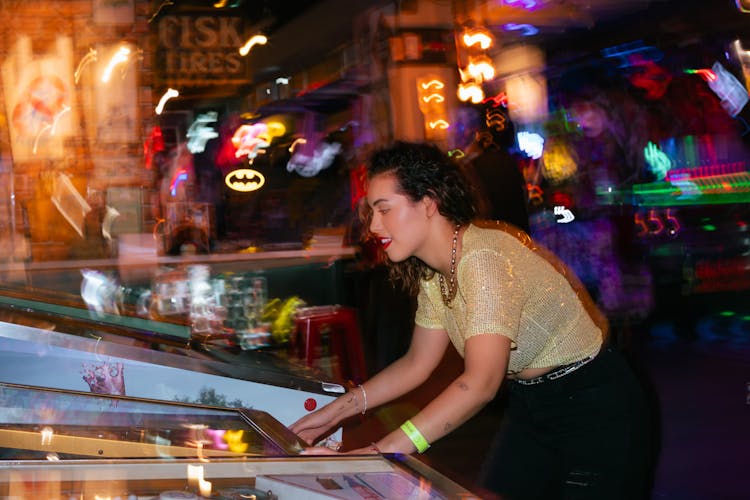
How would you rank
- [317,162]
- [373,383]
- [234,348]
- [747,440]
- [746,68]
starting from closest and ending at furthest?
1. [373,383]
2. [234,348]
3. [747,440]
4. [746,68]
5. [317,162]

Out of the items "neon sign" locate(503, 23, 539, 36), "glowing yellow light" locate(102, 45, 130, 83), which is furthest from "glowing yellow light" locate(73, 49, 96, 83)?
"neon sign" locate(503, 23, 539, 36)

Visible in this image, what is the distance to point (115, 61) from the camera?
700cm

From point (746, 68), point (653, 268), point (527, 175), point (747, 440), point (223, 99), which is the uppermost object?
point (223, 99)

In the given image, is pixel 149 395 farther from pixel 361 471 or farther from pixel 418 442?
pixel 361 471

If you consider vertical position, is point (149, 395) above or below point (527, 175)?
below

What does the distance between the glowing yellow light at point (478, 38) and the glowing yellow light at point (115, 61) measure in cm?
347

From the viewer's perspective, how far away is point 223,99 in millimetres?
17484

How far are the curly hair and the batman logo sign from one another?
36.4 ft

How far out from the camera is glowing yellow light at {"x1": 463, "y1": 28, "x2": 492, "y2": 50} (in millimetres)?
8977

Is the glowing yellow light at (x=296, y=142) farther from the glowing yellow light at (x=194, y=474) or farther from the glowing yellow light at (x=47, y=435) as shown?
the glowing yellow light at (x=194, y=474)

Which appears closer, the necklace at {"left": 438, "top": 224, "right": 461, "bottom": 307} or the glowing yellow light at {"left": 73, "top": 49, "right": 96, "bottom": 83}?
the necklace at {"left": 438, "top": 224, "right": 461, "bottom": 307}

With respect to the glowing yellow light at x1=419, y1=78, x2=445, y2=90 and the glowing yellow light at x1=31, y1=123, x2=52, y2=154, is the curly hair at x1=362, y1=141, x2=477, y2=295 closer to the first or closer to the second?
the glowing yellow light at x1=31, y1=123, x2=52, y2=154

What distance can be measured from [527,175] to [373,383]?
767 cm

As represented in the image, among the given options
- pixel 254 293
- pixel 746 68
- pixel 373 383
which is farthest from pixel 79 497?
pixel 746 68
